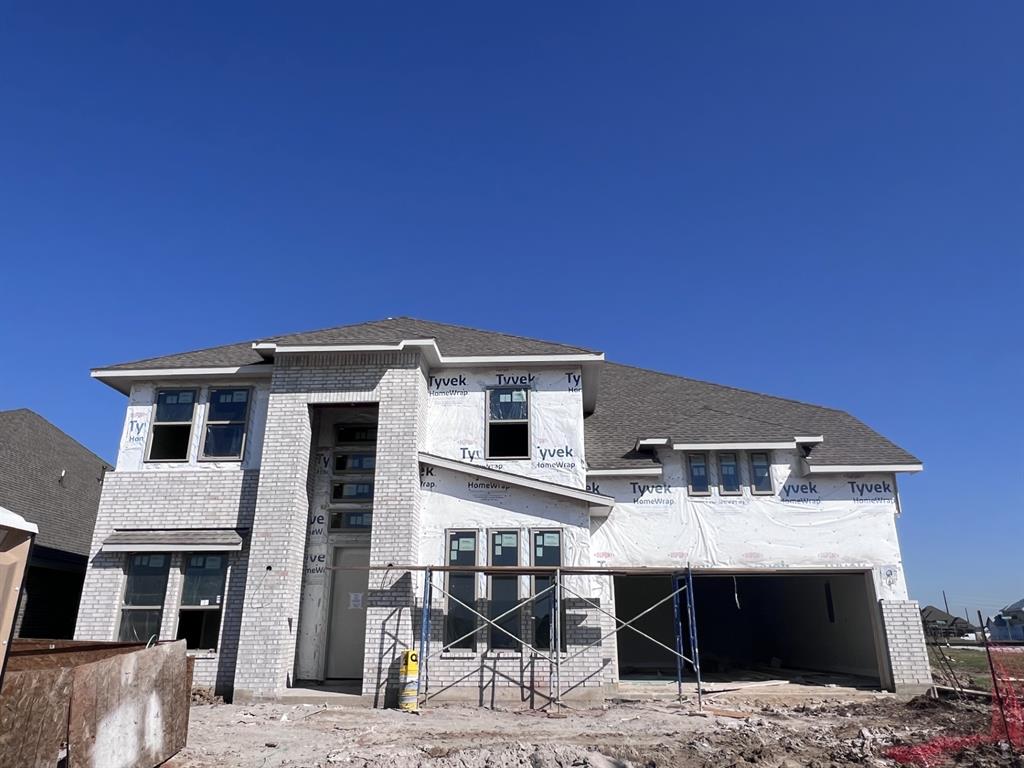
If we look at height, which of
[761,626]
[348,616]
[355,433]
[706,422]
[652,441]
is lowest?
[761,626]

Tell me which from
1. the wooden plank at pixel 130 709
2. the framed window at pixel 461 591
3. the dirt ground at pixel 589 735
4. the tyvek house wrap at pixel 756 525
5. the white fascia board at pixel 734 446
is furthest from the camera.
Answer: the white fascia board at pixel 734 446

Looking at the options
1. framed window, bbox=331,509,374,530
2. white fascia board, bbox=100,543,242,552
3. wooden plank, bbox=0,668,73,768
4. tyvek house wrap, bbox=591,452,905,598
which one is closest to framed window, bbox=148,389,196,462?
white fascia board, bbox=100,543,242,552

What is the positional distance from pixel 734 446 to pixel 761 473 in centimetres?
87

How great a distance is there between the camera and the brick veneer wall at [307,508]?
40.4 feet

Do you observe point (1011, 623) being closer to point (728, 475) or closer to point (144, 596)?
point (728, 475)

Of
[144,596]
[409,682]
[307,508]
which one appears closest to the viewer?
[409,682]

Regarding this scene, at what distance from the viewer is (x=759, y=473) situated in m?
15.0

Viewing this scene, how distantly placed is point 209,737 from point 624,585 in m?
12.4


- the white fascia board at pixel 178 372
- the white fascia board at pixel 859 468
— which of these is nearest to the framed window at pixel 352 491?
the white fascia board at pixel 178 372

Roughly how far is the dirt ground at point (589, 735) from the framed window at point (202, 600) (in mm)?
1435

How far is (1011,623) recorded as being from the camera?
48562mm

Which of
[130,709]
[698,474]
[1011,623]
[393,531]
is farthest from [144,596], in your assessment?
[1011,623]

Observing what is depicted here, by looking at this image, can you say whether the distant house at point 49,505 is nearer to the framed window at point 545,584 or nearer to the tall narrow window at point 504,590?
the tall narrow window at point 504,590

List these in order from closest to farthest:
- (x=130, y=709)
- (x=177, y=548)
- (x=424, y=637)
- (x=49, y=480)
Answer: (x=130, y=709) < (x=424, y=637) < (x=177, y=548) < (x=49, y=480)
